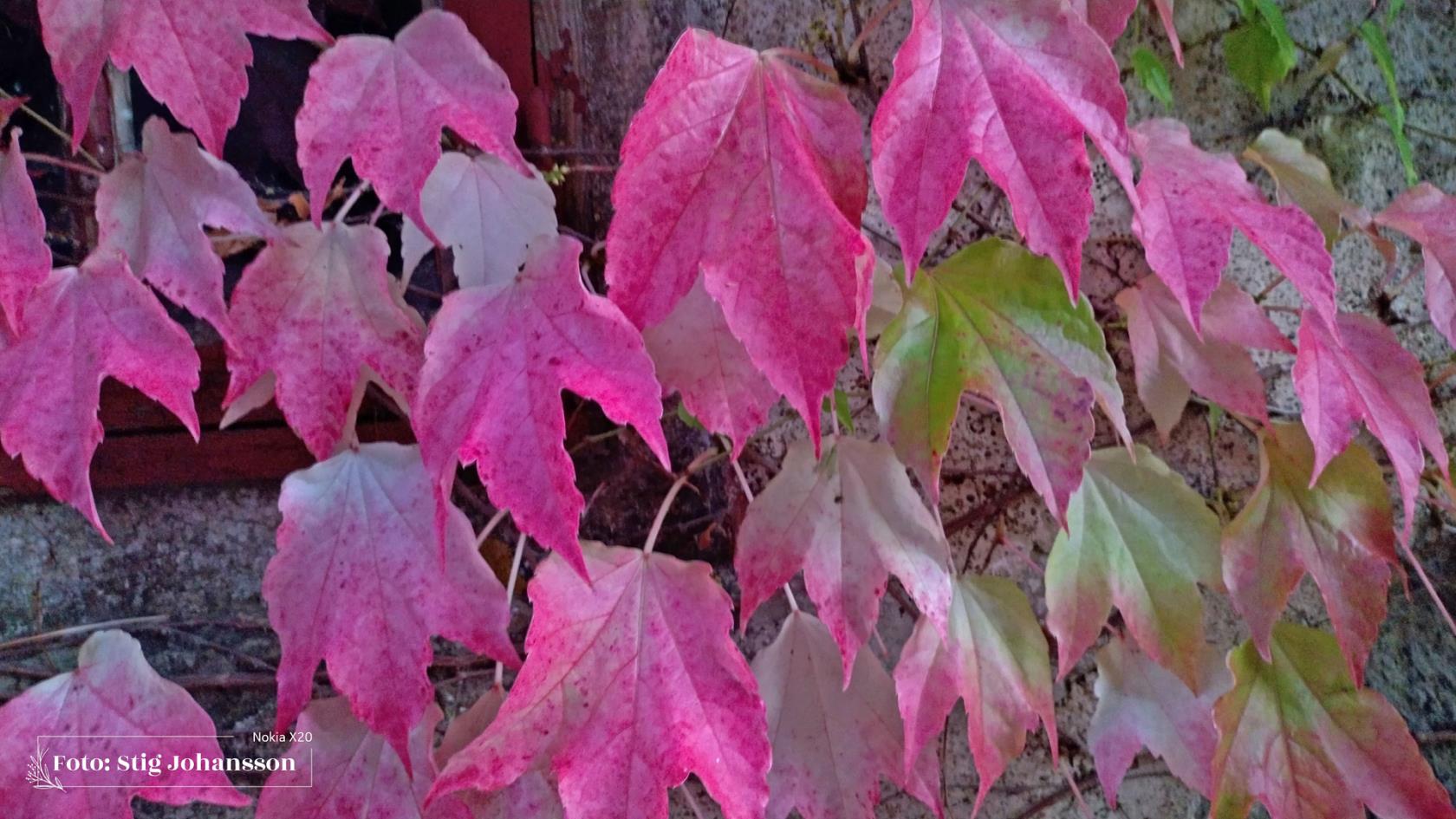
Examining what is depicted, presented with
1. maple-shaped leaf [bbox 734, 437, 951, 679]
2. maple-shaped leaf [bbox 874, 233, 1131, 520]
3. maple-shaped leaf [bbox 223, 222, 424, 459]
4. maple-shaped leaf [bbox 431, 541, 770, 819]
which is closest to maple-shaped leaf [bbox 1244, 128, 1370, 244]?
maple-shaped leaf [bbox 874, 233, 1131, 520]

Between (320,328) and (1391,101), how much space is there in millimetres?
997

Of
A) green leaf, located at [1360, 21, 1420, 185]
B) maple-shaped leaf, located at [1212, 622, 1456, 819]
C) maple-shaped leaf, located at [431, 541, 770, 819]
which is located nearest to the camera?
maple-shaped leaf, located at [431, 541, 770, 819]

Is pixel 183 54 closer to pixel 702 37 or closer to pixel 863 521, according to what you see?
pixel 702 37

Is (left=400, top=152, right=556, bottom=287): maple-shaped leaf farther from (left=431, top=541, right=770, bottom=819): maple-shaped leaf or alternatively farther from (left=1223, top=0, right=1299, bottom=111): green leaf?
(left=1223, top=0, right=1299, bottom=111): green leaf

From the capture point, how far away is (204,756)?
0.58 m

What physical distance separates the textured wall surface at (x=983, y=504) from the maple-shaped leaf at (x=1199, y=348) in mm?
141

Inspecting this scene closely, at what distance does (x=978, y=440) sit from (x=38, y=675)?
914 mm

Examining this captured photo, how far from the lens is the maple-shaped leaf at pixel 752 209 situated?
1.31 ft

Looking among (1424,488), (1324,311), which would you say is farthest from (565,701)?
(1424,488)

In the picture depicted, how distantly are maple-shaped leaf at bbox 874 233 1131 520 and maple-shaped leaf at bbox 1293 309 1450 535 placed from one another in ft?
0.48

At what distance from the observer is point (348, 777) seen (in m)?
0.58

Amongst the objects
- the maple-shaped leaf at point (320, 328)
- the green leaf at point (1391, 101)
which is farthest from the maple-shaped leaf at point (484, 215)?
the green leaf at point (1391, 101)

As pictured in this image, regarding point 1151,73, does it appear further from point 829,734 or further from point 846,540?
point 829,734

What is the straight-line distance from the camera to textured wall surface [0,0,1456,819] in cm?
79
